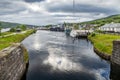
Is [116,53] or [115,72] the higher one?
[116,53]

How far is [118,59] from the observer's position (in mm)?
53312

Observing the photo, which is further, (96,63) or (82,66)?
(96,63)

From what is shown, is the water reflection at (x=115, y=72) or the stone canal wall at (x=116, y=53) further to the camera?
the stone canal wall at (x=116, y=53)

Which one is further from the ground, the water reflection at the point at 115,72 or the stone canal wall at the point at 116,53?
the stone canal wall at the point at 116,53

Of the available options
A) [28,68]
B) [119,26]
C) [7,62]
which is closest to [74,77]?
[28,68]

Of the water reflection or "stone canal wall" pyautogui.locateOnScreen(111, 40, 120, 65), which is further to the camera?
"stone canal wall" pyautogui.locateOnScreen(111, 40, 120, 65)

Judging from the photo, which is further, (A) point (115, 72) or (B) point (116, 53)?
(B) point (116, 53)

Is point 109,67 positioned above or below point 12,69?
below

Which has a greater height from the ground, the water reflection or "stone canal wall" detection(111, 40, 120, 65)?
"stone canal wall" detection(111, 40, 120, 65)

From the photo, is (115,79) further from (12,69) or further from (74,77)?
(12,69)

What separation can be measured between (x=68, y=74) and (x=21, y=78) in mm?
11705

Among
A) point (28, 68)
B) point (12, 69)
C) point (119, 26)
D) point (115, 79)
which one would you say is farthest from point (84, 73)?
point (119, 26)

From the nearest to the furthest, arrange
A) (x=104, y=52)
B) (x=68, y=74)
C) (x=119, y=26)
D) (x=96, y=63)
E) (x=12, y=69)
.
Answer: (x=12, y=69), (x=68, y=74), (x=96, y=63), (x=104, y=52), (x=119, y=26)

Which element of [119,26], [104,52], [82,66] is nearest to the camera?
[82,66]
